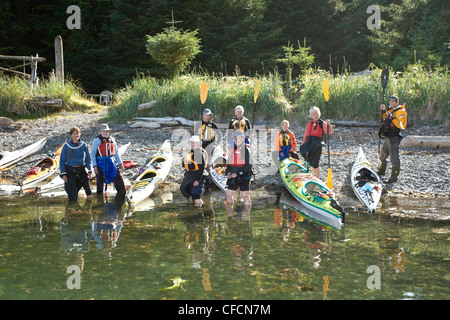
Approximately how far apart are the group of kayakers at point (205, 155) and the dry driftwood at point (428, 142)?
96.5 inches

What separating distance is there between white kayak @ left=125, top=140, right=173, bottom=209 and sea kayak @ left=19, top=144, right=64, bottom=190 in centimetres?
215

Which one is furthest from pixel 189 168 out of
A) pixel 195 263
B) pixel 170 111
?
pixel 170 111

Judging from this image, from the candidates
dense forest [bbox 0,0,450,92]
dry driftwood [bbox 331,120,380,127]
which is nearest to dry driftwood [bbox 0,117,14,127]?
dense forest [bbox 0,0,450,92]

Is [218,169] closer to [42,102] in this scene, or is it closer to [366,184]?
[366,184]

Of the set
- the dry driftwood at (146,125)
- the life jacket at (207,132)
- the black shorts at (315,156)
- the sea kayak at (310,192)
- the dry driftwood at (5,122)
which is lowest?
the sea kayak at (310,192)

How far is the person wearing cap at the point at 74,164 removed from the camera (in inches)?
298

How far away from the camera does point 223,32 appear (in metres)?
23.0

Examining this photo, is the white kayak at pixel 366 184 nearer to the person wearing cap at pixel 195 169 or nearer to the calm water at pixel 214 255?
the calm water at pixel 214 255

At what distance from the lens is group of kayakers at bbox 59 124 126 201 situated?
7594 mm

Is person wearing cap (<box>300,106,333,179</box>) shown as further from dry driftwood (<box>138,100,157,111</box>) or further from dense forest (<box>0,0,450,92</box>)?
dense forest (<box>0,0,450,92</box>)

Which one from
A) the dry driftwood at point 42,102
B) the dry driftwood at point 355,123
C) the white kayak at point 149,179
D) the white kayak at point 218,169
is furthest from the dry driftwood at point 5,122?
the dry driftwood at point 355,123
